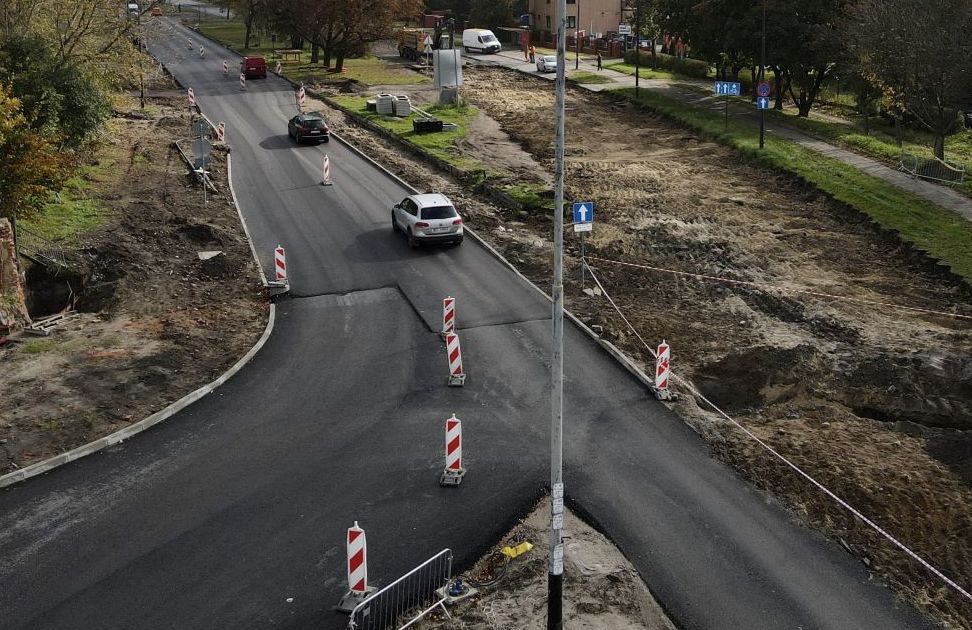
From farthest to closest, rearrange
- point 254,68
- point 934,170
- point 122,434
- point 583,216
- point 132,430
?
point 254,68 < point 934,170 < point 583,216 < point 132,430 < point 122,434

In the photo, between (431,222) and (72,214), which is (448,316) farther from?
(72,214)

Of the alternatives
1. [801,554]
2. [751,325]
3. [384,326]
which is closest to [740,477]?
[801,554]

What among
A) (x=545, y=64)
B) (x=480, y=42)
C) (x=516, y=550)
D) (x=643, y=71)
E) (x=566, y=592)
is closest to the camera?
(x=566, y=592)

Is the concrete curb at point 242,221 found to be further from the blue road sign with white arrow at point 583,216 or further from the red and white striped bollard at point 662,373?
the red and white striped bollard at point 662,373

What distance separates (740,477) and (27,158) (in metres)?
20.2

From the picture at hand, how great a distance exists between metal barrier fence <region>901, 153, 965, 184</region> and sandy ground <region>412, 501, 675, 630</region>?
29076mm

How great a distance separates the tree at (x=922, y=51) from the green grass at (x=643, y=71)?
23945 mm

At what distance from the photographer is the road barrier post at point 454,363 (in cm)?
2105

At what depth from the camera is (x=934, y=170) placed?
3775cm

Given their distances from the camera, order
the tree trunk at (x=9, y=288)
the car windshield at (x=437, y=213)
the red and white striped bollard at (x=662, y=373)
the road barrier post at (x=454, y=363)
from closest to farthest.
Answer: the red and white striped bollard at (x=662, y=373)
the road barrier post at (x=454, y=363)
the tree trunk at (x=9, y=288)
the car windshield at (x=437, y=213)

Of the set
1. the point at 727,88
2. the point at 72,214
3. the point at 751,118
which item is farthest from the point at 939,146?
the point at 72,214

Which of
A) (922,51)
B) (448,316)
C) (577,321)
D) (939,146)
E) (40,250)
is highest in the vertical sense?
(922,51)

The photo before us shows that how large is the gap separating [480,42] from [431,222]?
55.7 meters

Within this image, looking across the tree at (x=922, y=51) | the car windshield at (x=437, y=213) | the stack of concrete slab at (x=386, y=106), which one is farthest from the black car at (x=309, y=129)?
the tree at (x=922, y=51)
